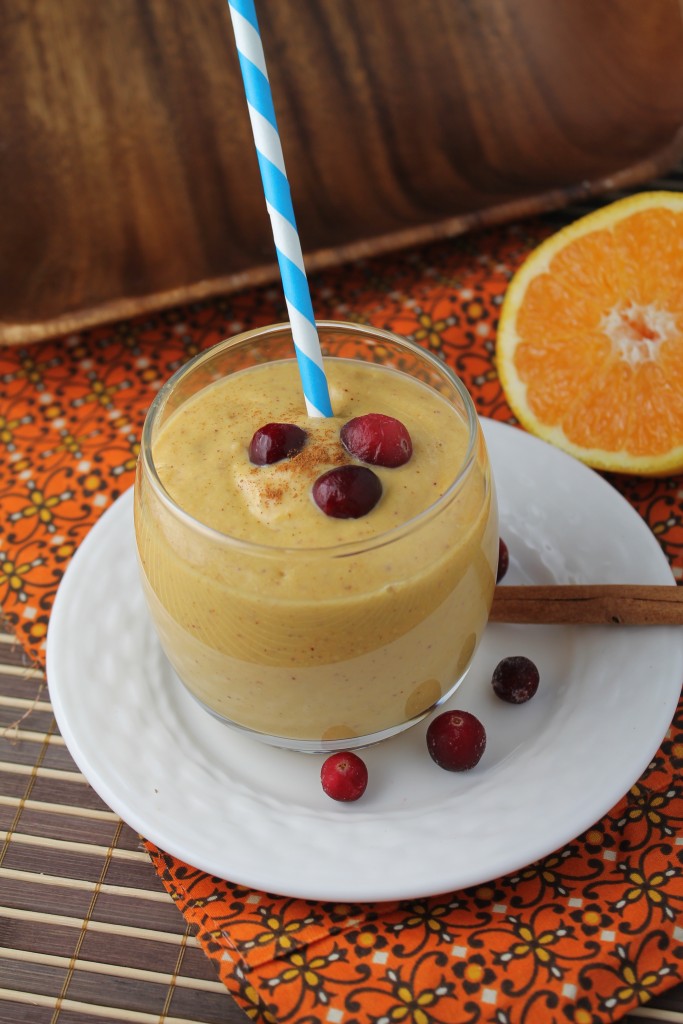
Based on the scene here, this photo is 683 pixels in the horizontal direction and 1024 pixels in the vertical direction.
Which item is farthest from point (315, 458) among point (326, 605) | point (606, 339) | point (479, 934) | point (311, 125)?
point (311, 125)

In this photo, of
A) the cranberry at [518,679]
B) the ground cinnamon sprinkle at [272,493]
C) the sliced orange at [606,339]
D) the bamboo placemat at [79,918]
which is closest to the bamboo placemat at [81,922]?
the bamboo placemat at [79,918]

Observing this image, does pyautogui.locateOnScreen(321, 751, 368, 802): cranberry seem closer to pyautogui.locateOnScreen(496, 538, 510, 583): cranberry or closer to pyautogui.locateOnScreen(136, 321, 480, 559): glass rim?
pyautogui.locateOnScreen(136, 321, 480, 559): glass rim

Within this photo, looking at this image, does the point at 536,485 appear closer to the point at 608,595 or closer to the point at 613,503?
the point at 613,503

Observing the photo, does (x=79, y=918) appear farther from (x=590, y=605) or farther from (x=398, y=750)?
(x=590, y=605)

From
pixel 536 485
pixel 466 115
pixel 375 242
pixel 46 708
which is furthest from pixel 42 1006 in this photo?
pixel 466 115

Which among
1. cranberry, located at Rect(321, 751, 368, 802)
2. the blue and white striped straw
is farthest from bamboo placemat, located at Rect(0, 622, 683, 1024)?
the blue and white striped straw
